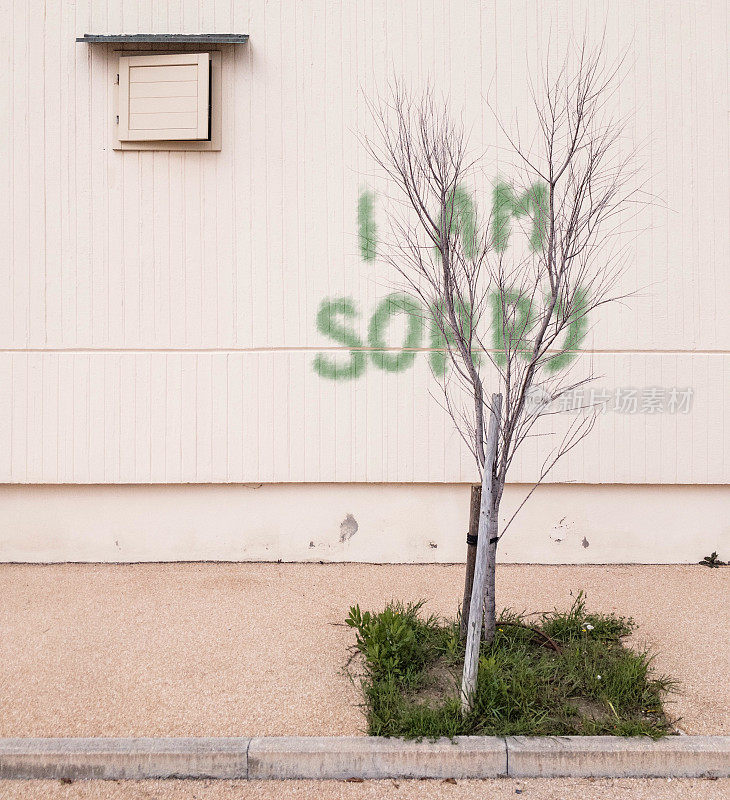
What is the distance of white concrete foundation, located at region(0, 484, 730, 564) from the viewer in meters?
5.75

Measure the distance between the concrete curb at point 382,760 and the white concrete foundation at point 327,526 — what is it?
9.70 feet

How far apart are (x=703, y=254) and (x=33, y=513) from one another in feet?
21.4

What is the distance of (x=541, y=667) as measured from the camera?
130 inches

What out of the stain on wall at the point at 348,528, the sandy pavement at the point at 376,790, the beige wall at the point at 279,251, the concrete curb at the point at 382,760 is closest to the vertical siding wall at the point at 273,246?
the beige wall at the point at 279,251

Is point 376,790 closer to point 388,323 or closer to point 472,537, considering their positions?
point 472,537

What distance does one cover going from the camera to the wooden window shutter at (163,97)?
5492mm

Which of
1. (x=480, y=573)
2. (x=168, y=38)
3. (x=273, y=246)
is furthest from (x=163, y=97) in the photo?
(x=480, y=573)

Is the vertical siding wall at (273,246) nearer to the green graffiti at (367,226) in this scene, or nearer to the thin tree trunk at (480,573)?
the green graffiti at (367,226)

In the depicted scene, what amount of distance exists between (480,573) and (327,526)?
2.86 meters

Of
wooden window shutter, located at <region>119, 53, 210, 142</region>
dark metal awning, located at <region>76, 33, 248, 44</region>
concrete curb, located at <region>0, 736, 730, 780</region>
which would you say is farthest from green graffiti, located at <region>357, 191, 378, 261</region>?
concrete curb, located at <region>0, 736, 730, 780</region>

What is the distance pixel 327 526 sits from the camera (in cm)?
575

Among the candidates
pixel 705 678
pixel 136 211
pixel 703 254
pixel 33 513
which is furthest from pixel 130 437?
pixel 703 254

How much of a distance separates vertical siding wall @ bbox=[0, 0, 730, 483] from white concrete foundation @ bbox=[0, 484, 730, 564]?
8.0 inches

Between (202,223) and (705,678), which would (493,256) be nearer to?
(202,223)
